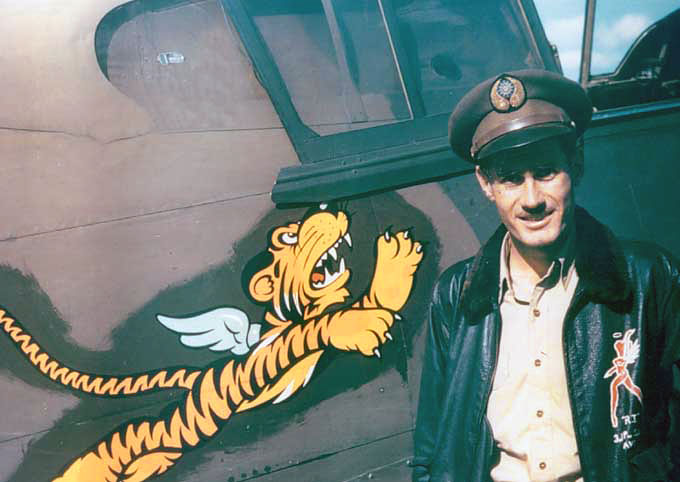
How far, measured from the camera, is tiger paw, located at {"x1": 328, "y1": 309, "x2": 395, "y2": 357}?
181cm

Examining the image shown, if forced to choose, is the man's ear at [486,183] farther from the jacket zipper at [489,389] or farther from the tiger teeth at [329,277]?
the tiger teeth at [329,277]

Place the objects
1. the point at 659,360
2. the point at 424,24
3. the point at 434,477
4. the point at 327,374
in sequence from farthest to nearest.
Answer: the point at 424,24 → the point at 327,374 → the point at 434,477 → the point at 659,360

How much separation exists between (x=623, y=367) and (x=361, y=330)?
30.4 inches

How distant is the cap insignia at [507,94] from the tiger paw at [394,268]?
0.54 m

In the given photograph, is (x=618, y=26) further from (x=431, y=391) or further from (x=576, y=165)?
(x=431, y=391)

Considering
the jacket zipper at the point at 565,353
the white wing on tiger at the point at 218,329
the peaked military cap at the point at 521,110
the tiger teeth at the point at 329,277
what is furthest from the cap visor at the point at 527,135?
the white wing on tiger at the point at 218,329

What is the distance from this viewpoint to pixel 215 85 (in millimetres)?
1854

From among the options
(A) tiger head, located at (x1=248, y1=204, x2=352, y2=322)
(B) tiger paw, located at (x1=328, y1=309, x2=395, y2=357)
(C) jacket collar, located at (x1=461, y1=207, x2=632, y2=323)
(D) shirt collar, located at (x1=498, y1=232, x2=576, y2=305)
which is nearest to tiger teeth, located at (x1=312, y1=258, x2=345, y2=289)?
(A) tiger head, located at (x1=248, y1=204, x2=352, y2=322)

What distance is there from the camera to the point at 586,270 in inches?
56.1

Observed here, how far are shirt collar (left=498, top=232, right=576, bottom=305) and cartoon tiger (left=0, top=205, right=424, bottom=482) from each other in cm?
36

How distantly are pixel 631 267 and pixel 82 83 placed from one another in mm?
1708

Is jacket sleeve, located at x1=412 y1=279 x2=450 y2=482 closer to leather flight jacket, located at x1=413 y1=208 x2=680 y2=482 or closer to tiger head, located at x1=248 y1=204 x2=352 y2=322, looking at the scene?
leather flight jacket, located at x1=413 y1=208 x2=680 y2=482

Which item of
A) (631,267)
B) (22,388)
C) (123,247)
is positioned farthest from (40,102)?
(631,267)

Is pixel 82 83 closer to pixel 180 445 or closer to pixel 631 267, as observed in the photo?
pixel 180 445
